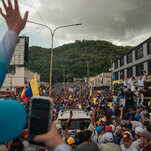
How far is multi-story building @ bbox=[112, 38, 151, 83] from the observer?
24.0 metres

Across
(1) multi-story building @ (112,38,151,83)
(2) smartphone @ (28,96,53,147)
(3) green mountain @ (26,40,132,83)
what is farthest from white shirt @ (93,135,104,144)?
(3) green mountain @ (26,40,132,83)

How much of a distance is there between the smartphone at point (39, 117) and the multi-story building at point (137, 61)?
24.9m

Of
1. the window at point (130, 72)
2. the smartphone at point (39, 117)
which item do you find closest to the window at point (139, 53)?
the window at point (130, 72)

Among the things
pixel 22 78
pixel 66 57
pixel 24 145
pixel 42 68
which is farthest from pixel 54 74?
pixel 24 145

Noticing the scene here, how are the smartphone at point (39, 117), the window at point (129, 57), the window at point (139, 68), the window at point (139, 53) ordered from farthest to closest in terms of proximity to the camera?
the window at point (129, 57), the window at point (139, 53), the window at point (139, 68), the smartphone at point (39, 117)

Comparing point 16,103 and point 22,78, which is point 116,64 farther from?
point 16,103

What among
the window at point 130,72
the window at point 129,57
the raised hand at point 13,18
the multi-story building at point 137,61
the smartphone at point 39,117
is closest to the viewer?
the smartphone at point 39,117

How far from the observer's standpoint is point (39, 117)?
963 mm

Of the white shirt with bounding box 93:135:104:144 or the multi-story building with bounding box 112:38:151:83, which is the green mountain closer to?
the multi-story building with bounding box 112:38:151:83

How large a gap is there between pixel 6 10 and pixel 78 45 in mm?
Result: 188002

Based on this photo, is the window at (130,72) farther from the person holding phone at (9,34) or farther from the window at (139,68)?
the person holding phone at (9,34)

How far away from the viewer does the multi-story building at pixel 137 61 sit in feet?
78.6

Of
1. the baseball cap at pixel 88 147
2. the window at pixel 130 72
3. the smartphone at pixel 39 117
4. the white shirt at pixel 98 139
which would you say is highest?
the window at pixel 130 72

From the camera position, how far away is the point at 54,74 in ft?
379
